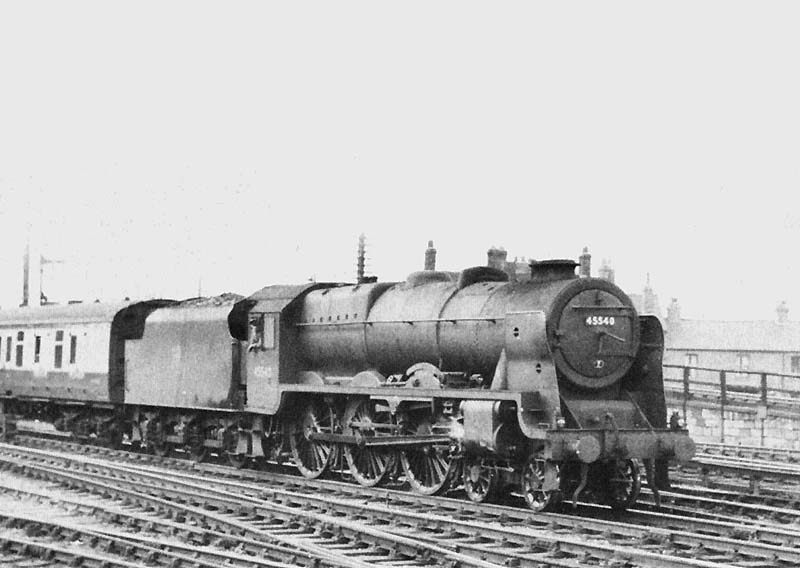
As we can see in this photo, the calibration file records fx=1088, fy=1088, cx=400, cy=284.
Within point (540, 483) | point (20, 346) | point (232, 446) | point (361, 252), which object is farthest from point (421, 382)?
point (361, 252)

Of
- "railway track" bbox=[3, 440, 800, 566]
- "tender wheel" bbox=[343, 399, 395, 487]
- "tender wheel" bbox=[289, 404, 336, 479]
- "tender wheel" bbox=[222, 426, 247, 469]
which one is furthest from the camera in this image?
"tender wheel" bbox=[222, 426, 247, 469]

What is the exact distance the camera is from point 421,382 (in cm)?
1417

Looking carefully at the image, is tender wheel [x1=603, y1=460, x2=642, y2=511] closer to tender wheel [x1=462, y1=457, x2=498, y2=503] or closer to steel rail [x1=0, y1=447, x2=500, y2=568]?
tender wheel [x1=462, y1=457, x2=498, y2=503]

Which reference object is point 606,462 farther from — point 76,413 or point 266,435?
point 76,413

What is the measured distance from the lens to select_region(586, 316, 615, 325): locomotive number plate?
13.0 metres

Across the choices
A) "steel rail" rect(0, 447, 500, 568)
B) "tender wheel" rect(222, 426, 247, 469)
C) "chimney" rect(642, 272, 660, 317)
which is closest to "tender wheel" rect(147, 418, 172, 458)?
"tender wheel" rect(222, 426, 247, 469)

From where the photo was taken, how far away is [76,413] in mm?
22953

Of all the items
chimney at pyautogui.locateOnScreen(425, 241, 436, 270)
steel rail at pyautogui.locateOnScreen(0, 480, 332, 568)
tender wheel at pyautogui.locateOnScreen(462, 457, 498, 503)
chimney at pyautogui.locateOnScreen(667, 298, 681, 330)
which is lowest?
steel rail at pyautogui.locateOnScreen(0, 480, 332, 568)

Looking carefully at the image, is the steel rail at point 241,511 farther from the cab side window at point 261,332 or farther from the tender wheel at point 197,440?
the cab side window at point 261,332

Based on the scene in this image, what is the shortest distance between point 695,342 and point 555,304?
4875cm


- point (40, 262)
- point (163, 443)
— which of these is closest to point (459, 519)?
point (163, 443)

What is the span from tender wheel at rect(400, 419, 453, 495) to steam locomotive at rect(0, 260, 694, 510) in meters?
0.02

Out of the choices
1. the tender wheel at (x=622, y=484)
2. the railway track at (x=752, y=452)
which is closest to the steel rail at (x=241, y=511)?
the tender wheel at (x=622, y=484)

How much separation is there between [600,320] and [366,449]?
4.10 m
